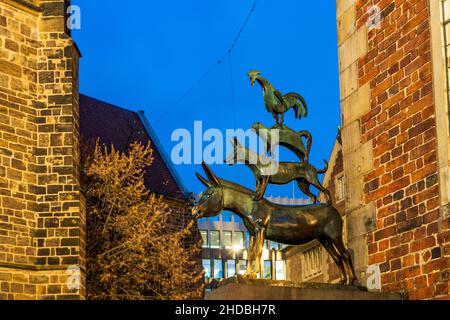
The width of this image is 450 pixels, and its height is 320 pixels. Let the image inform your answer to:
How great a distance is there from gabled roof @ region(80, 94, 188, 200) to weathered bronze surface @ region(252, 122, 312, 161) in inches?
1087

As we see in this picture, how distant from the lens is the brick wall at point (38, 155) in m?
21.4

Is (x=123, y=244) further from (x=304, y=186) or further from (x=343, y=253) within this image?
(x=343, y=253)

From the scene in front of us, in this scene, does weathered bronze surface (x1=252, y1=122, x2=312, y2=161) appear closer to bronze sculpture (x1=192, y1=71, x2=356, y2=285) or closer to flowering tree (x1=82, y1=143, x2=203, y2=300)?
bronze sculpture (x1=192, y1=71, x2=356, y2=285)

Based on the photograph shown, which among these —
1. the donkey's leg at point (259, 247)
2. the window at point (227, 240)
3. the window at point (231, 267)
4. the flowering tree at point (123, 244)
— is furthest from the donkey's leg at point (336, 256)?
the window at point (227, 240)

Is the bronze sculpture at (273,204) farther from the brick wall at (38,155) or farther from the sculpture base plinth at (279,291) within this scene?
the brick wall at (38,155)

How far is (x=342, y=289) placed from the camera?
8.25 meters

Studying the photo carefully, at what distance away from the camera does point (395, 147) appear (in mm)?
9367

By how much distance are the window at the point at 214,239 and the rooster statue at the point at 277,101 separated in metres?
78.8

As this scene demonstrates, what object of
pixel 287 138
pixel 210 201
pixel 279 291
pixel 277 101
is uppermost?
pixel 277 101

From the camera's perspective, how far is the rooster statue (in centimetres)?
877

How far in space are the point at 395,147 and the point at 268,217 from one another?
1.81 meters

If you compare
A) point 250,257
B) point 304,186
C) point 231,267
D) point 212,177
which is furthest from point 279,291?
point 231,267

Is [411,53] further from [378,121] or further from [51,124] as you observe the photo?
[51,124]

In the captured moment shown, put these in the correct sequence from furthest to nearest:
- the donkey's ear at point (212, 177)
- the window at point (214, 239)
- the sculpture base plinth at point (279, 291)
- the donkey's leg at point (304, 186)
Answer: the window at point (214, 239) < the donkey's leg at point (304, 186) < the donkey's ear at point (212, 177) < the sculpture base plinth at point (279, 291)
